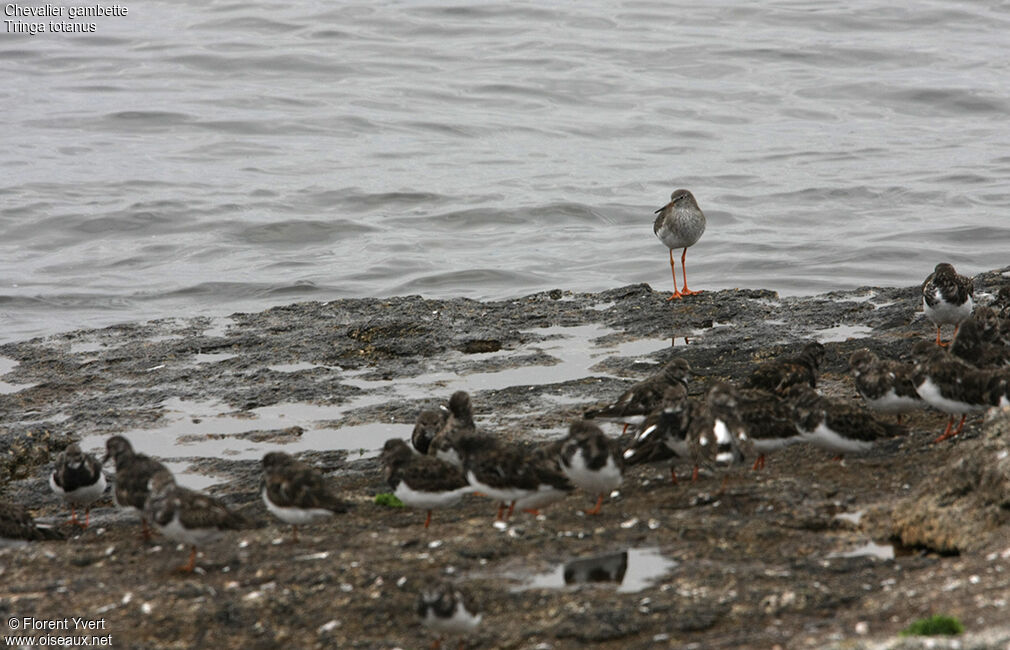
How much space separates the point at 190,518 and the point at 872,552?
4959 mm

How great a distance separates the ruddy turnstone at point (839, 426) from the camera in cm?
1009

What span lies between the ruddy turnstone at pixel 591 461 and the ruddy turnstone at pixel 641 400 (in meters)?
1.76

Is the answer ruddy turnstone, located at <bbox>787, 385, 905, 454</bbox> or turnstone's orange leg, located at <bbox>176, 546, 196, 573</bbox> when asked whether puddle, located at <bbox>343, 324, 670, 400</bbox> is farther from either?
turnstone's orange leg, located at <bbox>176, 546, 196, 573</bbox>

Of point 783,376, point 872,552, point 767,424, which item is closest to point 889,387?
point 783,376

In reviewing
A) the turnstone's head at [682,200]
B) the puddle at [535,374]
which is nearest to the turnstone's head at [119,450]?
the puddle at [535,374]

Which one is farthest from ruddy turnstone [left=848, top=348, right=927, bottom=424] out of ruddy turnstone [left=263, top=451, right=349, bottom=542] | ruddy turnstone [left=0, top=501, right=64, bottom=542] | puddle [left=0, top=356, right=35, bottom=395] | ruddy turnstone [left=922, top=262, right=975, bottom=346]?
puddle [left=0, top=356, right=35, bottom=395]

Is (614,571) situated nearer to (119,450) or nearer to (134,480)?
(134,480)

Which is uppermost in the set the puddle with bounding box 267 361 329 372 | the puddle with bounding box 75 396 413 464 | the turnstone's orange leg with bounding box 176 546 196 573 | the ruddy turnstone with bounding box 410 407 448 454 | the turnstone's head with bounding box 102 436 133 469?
the turnstone's head with bounding box 102 436 133 469

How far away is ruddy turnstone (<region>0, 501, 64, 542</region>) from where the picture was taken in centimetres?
949

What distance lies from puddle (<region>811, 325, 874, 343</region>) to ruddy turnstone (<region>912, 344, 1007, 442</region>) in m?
3.97

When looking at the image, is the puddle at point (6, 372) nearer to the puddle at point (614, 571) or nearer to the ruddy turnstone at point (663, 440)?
the ruddy turnstone at point (663, 440)

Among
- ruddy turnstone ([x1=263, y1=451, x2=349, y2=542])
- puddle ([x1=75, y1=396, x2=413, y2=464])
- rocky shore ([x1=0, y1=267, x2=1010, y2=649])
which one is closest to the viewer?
rocky shore ([x1=0, y1=267, x2=1010, y2=649])

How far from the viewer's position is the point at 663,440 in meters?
10.2

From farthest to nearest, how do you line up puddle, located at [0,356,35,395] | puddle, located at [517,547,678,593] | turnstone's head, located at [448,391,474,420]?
puddle, located at [0,356,35,395] < turnstone's head, located at [448,391,474,420] < puddle, located at [517,547,678,593]
